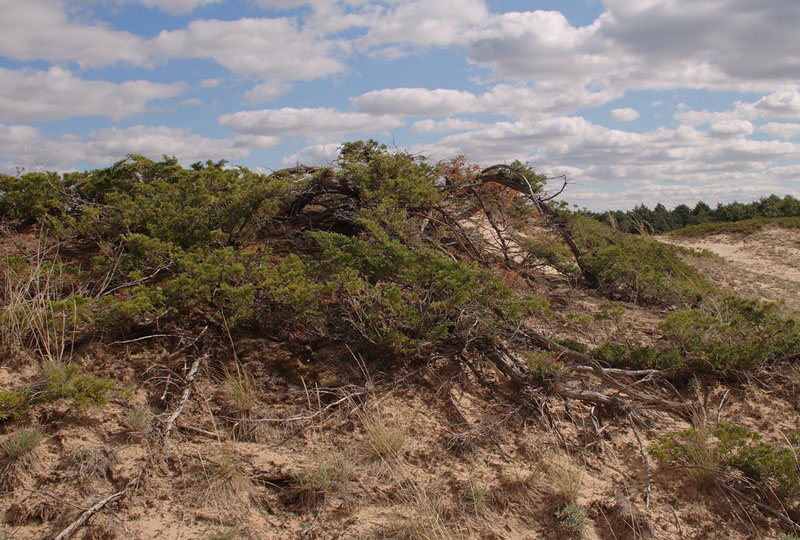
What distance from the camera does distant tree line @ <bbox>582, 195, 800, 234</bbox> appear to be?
61.9 ft

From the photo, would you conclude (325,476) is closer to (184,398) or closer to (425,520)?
(425,520)

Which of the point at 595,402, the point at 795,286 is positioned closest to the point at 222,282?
the point at 595,402

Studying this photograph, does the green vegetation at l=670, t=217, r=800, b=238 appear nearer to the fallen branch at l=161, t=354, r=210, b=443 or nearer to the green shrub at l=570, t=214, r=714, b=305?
the green shrub at l=570, t=214, r=714, b=305

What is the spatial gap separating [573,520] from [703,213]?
931 inches

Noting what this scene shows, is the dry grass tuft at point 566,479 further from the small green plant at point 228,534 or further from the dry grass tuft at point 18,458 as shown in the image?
the dry grass tuft at point 18,458

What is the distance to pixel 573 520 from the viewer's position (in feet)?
11.1

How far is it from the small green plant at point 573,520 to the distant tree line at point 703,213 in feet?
44.0

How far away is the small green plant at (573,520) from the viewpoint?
11.0 ft

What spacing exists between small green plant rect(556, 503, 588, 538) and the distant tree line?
13.4 m

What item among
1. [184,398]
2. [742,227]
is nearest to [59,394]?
[184,398]

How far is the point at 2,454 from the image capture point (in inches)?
130

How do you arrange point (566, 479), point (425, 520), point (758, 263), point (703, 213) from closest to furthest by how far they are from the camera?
point (425, 520), point (566, 479), point (758, 263), point (703, 213)

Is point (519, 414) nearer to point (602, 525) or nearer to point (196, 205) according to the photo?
point (602, 525)

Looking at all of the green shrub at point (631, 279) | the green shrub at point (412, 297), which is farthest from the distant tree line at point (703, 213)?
the green shrub at point (412, 297)
